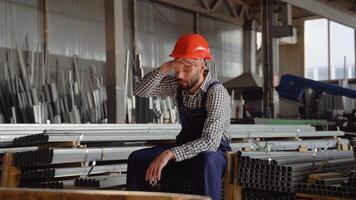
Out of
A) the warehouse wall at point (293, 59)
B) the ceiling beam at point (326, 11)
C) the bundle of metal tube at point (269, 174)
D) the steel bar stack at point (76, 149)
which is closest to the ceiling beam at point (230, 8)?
the warehouse wall at point (293, 59)

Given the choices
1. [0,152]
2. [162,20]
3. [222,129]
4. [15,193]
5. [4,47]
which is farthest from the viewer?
[162,20]

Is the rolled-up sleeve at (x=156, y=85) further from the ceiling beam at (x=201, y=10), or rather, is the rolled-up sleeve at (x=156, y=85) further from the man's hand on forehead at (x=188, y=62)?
the ceiling beam at (x=201, y=10)

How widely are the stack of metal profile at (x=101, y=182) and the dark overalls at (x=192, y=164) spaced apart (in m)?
0.46

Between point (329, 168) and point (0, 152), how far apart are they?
265cm

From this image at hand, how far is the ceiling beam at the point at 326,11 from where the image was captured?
9.85 metres

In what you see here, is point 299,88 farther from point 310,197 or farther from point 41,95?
point 310,197

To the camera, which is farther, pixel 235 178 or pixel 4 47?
pixel 4 47

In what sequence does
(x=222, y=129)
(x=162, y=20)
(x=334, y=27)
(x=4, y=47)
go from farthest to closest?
(x=334, y=27) → (x=162, y=20) → (x=4, y=47) → (x=222, y=129)

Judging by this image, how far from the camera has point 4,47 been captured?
30.4 feet

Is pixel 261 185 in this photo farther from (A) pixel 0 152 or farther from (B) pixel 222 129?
(A) pixel 0 152

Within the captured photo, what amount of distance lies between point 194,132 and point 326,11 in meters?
7.88

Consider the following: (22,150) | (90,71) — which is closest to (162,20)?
(90,71)

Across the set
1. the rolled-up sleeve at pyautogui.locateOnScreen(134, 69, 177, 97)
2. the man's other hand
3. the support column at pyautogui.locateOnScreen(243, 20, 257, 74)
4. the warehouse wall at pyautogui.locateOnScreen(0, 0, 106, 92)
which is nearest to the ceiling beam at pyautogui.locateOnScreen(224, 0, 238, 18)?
the support column at pyautogui.locateOnScreen(243, 20, 257, 74)

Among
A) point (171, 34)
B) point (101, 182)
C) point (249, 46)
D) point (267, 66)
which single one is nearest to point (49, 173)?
point (101, 182)
